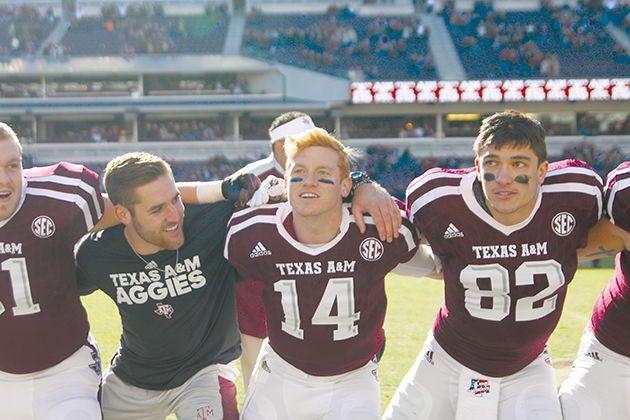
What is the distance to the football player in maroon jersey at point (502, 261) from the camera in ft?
12.2

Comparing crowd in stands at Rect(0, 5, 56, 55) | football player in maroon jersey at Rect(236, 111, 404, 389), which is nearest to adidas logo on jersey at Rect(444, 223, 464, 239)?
football player in maroon jersey at Rect(236, 111, 404, 389)

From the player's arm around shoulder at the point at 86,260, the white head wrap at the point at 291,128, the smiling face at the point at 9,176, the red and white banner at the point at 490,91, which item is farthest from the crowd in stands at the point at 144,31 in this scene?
the smiling face at the point at 9,176

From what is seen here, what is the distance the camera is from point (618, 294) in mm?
3891

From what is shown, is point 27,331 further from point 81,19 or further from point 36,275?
point 81,19

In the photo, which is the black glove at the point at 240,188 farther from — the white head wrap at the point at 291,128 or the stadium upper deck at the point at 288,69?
the stadium upper deck at the point at 288,69

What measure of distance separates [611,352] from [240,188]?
2.04 metres

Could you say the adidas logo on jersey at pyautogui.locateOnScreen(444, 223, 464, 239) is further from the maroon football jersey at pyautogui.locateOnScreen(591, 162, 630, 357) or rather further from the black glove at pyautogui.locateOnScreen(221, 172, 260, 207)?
the black glove at pyautogui.locateOnScreen(221, 172, 260, 207)

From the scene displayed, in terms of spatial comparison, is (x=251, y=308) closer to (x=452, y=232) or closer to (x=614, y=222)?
(x=452, y=232)

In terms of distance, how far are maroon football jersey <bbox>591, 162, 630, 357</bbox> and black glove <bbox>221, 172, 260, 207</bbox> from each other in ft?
5.87

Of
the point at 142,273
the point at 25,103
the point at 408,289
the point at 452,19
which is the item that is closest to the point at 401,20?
the point at 452,19

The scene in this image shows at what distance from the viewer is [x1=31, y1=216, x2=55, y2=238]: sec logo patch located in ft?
13.0

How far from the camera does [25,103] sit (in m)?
31.0

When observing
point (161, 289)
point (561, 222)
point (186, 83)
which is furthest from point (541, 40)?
point (161, 289)

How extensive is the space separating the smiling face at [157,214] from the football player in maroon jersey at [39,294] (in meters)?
0.27
